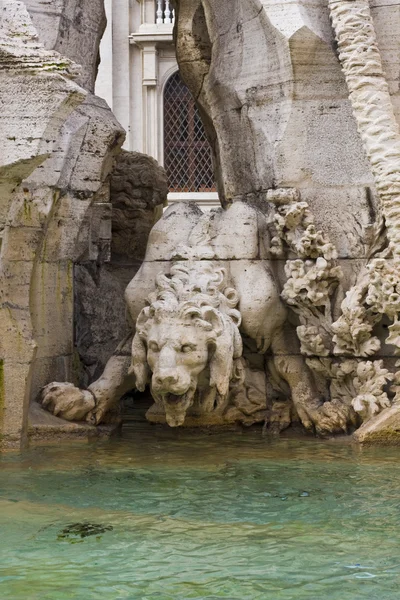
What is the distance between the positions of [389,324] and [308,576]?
3.22 metres

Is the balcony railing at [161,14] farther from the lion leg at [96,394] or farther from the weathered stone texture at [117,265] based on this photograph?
the lion leg at [96,394]

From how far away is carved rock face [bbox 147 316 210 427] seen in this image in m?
7.36

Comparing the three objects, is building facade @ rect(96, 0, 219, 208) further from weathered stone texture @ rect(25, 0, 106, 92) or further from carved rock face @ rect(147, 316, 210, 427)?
carved rock face @ rect(147, 316, 210, 427)

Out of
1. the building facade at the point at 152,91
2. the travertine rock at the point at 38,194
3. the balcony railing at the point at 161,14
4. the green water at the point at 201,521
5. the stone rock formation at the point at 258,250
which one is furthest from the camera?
the balcony railing at the point at 161,14

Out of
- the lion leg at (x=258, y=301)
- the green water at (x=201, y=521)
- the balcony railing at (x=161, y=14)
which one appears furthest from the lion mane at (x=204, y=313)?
the balcony railing at (x=161, y=14)

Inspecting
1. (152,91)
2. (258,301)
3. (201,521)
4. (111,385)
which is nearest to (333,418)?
(258,301)

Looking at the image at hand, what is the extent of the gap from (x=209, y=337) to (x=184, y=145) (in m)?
17.2

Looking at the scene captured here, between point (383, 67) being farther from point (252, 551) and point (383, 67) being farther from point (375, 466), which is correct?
point (252, 551)

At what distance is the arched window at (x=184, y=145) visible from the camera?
2425 cm

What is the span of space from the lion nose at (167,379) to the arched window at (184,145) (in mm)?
16880

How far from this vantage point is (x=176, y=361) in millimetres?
7414

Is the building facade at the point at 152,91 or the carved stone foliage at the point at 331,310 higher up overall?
the building facade at the point at 152,91

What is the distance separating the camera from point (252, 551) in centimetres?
534

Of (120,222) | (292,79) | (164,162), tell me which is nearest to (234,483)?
(292,79)
